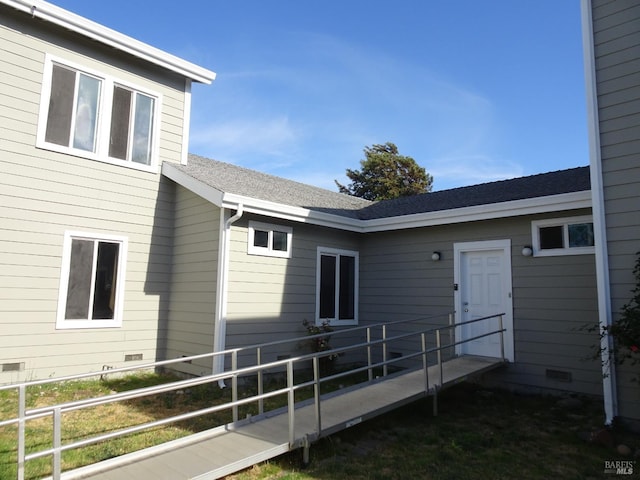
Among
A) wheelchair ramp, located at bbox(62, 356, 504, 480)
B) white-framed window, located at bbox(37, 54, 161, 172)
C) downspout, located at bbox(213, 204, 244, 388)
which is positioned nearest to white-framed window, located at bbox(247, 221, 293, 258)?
downspout, located at bbox(213, 204, 244, 388)

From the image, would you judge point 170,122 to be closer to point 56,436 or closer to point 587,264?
point 56,436

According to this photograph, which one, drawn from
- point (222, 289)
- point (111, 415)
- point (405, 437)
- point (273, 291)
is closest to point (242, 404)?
point (111, 415)

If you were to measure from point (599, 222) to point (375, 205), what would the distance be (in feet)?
20.8

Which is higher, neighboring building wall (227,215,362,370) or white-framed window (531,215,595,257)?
white-framed window (531,215,595,257)

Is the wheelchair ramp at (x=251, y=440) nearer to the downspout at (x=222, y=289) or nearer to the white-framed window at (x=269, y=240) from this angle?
the downspout at (x=222, y=289)

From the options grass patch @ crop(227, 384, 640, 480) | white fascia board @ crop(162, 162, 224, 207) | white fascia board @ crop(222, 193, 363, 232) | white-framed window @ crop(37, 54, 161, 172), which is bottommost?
grass patch @ crop(227, 384, 640, 480)

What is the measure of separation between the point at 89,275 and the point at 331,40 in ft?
30.1

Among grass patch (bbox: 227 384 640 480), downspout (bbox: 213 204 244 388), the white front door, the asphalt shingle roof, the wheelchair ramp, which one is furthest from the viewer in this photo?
the asphalt shingle roof

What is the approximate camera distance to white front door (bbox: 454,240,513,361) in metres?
7.23

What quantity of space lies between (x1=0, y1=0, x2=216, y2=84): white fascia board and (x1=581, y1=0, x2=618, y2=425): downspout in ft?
20.9

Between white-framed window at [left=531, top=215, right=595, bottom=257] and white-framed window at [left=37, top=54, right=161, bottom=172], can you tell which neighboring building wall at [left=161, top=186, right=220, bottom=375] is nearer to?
white-framed window at [left=37, top=54, right=161, bottom=172]

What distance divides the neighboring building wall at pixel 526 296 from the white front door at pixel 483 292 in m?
0.12

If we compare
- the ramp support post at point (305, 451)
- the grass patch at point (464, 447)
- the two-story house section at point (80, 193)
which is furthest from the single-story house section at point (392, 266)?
the ramp support post at point (305, 451)

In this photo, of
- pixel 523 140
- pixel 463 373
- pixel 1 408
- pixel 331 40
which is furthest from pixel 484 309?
pixel 523 140
